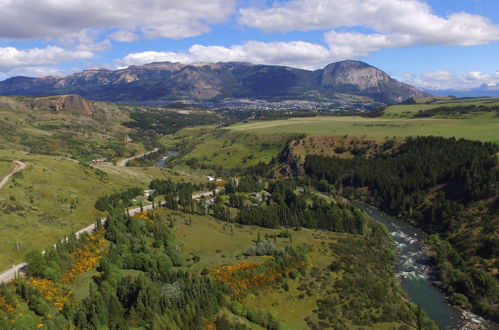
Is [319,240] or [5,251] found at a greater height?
[5,251]

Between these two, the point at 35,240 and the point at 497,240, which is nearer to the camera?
the point at 35,240

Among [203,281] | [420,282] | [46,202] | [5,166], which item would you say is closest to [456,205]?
[420,282]

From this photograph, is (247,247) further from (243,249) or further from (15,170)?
(15,170)

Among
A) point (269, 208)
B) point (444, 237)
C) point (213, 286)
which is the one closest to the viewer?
point (213, 286)

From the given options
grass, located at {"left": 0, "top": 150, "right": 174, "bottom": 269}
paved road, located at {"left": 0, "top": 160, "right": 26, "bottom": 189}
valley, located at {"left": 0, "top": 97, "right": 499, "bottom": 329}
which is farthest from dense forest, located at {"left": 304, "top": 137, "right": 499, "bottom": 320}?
paved road, located at {"left": 0, "top": 160, "right": 26, "bottom": 189}

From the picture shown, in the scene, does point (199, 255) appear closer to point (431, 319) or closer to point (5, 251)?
point (5, 251)

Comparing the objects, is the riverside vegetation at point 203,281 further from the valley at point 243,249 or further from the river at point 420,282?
the river at point 420,282

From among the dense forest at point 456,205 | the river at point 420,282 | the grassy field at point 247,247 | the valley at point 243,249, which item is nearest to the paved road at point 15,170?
the valley at point 243,249

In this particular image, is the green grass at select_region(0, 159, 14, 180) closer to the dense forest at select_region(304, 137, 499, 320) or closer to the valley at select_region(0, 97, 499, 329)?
the valley at select_region(0, 97, 499, 329)

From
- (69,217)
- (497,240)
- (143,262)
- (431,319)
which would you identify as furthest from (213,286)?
(497,240)
